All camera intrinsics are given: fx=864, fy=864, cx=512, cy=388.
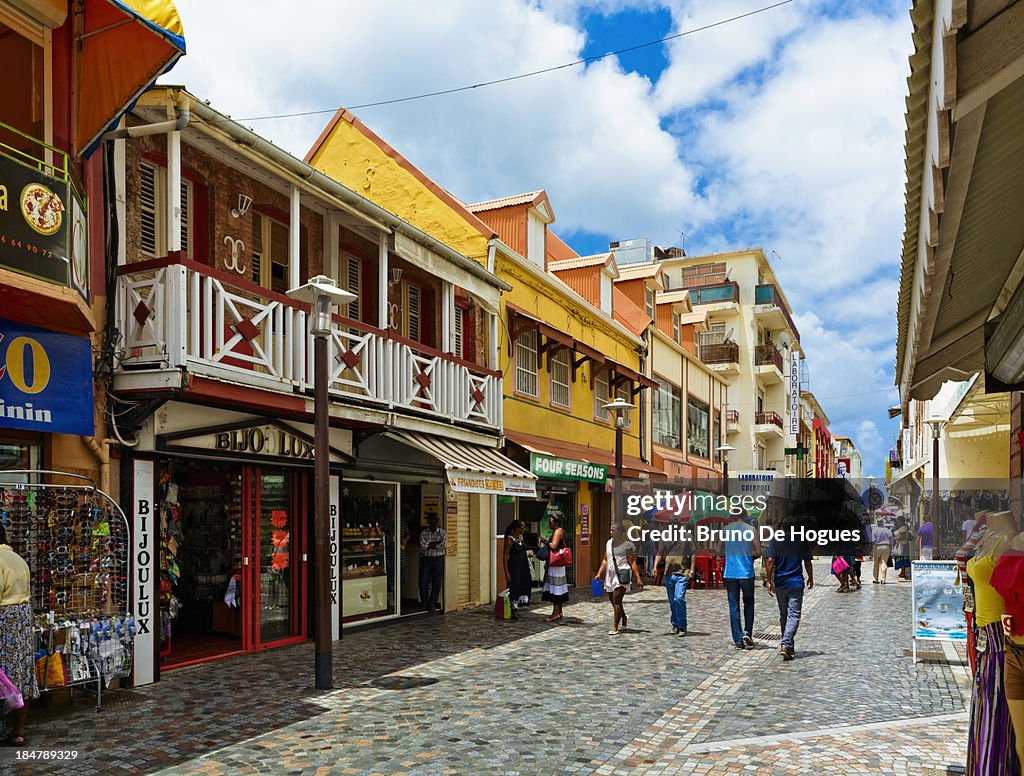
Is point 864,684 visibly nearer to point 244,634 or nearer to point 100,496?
point 244,634

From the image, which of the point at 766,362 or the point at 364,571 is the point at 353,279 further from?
the point at 766,362

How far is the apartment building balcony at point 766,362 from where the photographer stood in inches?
1743

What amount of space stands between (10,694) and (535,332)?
44.6ft

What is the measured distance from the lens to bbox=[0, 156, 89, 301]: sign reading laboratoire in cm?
664

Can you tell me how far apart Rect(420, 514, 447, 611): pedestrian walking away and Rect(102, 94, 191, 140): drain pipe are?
8113mm

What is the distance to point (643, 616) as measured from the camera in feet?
50.3

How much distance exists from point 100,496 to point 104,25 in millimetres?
4526

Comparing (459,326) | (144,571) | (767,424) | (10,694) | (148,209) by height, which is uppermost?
(148,209)

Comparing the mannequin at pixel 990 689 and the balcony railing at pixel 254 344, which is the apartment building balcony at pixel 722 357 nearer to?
the balcony railing at pixel 254 344

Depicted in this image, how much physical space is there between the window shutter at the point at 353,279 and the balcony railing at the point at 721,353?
3103 cm

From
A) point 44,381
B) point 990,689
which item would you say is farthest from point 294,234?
point 990,689

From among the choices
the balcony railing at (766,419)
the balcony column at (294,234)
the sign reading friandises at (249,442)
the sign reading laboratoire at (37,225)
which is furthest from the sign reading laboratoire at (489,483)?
the balcony railing at (766,419)

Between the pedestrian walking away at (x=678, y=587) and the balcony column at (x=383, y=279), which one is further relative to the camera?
the pedestrian walking away at (x=678, y=587)

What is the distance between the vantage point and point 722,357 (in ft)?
140
